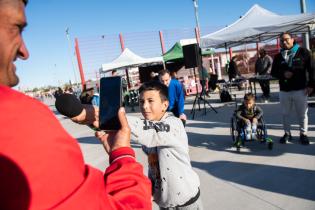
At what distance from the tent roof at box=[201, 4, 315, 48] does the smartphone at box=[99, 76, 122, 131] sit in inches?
295

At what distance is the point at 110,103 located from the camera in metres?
1.43

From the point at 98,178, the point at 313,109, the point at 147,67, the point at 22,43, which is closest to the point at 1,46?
the point at 22,43

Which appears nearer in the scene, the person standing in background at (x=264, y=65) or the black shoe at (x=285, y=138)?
the black shoe at (x=285, y=138)

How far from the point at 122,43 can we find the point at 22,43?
21.4m

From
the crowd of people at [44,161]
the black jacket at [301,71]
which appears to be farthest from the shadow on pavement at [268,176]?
the crowd of people at [44,161]

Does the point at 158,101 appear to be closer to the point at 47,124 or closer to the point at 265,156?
the point at 47,124

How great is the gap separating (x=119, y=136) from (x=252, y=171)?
3659 millimetres

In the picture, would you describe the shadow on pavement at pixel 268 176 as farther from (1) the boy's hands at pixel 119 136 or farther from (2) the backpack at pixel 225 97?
(2) the backpack at pixel 225 97

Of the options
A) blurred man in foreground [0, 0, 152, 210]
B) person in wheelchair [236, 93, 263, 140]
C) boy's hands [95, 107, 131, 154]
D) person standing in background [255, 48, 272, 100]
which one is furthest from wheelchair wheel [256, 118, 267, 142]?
person standing in background [255, 48, 272, 100]

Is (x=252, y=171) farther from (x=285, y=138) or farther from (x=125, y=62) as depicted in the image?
(x=125, y=62)

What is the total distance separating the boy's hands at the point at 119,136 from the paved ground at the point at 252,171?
2492 millimetres

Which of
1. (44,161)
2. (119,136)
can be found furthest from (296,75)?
(44,161)

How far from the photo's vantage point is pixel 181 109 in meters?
5.21

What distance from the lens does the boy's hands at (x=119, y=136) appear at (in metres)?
1.09
